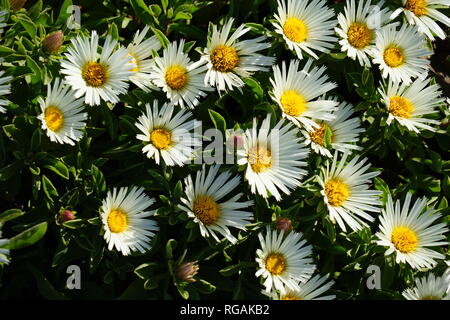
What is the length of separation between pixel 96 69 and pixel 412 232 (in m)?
1.52

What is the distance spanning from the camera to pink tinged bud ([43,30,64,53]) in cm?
261

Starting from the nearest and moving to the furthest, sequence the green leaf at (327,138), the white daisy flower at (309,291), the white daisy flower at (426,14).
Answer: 1. the white daisy flower at (309,291)
2. the green leaf at (327,138)
3. the white daisy flower at (426,14)

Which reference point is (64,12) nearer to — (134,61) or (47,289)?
(134,61)

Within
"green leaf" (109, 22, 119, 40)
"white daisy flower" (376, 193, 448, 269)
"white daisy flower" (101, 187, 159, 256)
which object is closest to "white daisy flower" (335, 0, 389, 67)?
"white daisy flower" (376, 193, 448, 269)

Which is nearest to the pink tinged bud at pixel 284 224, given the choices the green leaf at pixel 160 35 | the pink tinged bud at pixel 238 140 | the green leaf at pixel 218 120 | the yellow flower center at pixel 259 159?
the yellow flower center at pixel 259 159

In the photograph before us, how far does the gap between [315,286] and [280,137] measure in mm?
635

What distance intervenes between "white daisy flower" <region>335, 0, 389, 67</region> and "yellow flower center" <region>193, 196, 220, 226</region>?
96 cm

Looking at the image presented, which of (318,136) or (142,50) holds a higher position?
(142,50)

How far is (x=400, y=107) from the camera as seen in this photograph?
3.03 metres

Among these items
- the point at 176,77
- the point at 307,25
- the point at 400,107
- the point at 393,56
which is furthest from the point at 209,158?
the point at 393,56

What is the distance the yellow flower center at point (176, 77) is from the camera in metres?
2.78

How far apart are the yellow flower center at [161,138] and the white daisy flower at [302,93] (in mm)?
475

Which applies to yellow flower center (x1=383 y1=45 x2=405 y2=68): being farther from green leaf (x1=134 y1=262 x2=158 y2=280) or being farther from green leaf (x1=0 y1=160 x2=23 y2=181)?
green leaf (x1=0 y1=160 x2=23 y2=181)

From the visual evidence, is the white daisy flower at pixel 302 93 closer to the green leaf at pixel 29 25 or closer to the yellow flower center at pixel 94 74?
the yellow flower center at pixel 94 74
